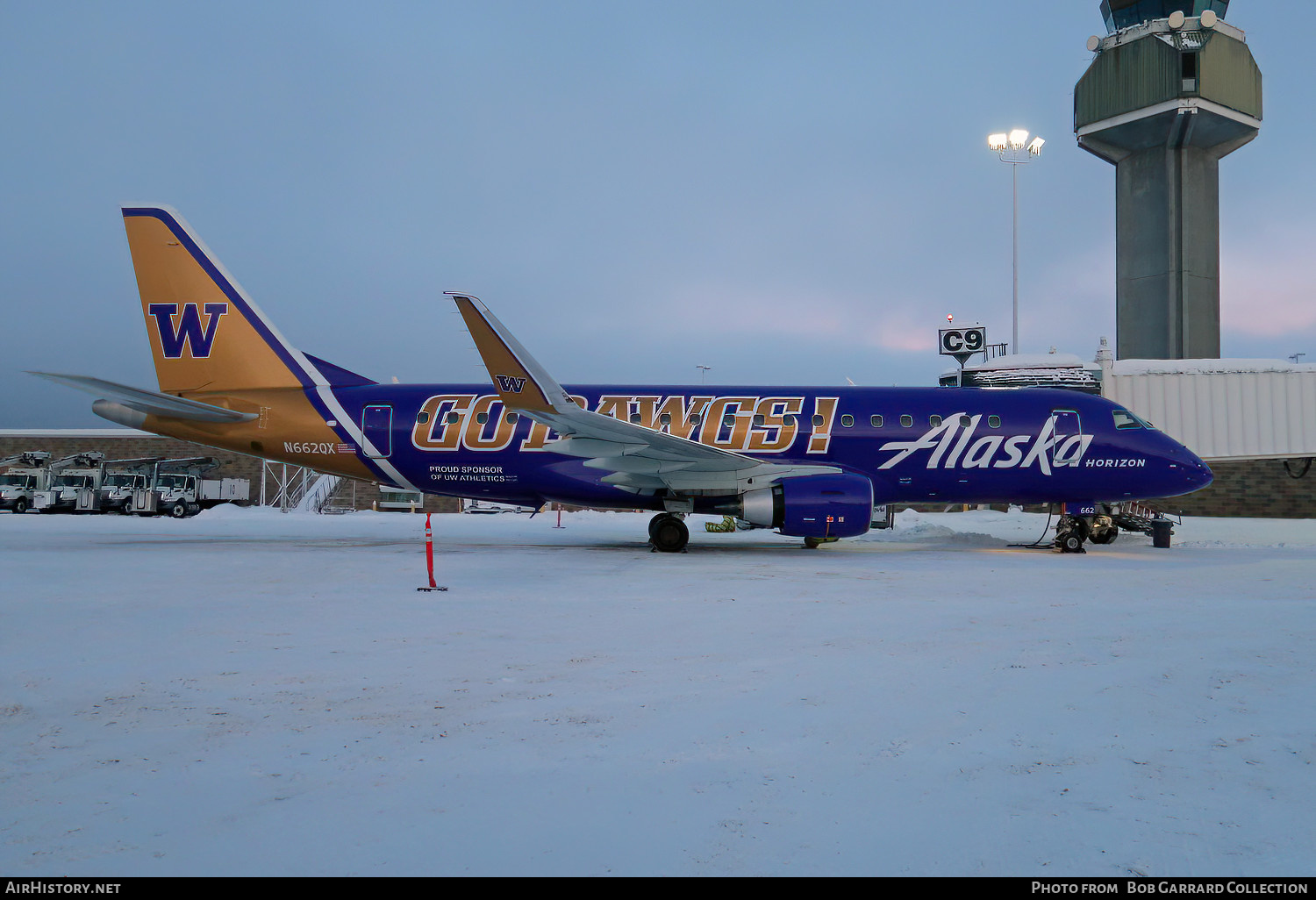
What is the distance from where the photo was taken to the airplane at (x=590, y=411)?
15.3 metres

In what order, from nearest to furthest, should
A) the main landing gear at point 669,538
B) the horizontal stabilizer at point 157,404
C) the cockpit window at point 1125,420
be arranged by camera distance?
the horizontal stabilizer at point 157,404, the main landing gear at point 669,538, the cockpit window at point 1125,420

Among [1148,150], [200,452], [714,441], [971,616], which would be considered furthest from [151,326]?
[1148,150]

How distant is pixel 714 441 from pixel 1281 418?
1609 cm

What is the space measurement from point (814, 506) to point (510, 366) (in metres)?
5.61

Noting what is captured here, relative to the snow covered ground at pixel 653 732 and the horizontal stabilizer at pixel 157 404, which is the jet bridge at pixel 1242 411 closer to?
the snow covered ground at pixel 653 732

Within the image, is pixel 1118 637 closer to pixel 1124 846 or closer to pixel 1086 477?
pixel 1124 846

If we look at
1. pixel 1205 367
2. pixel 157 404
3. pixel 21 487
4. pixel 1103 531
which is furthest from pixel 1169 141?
pixel 21 487

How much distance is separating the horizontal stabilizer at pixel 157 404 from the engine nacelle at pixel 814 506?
10.1 m

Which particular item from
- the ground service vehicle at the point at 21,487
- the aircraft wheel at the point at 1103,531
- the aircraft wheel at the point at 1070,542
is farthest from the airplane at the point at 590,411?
the ground service vehicle at the point at 21,487

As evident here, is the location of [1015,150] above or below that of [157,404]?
above

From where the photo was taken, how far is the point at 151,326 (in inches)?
621

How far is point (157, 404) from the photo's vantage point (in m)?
14.7

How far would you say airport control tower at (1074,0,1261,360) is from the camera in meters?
38.7

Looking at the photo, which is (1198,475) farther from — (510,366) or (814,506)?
(510,366)
